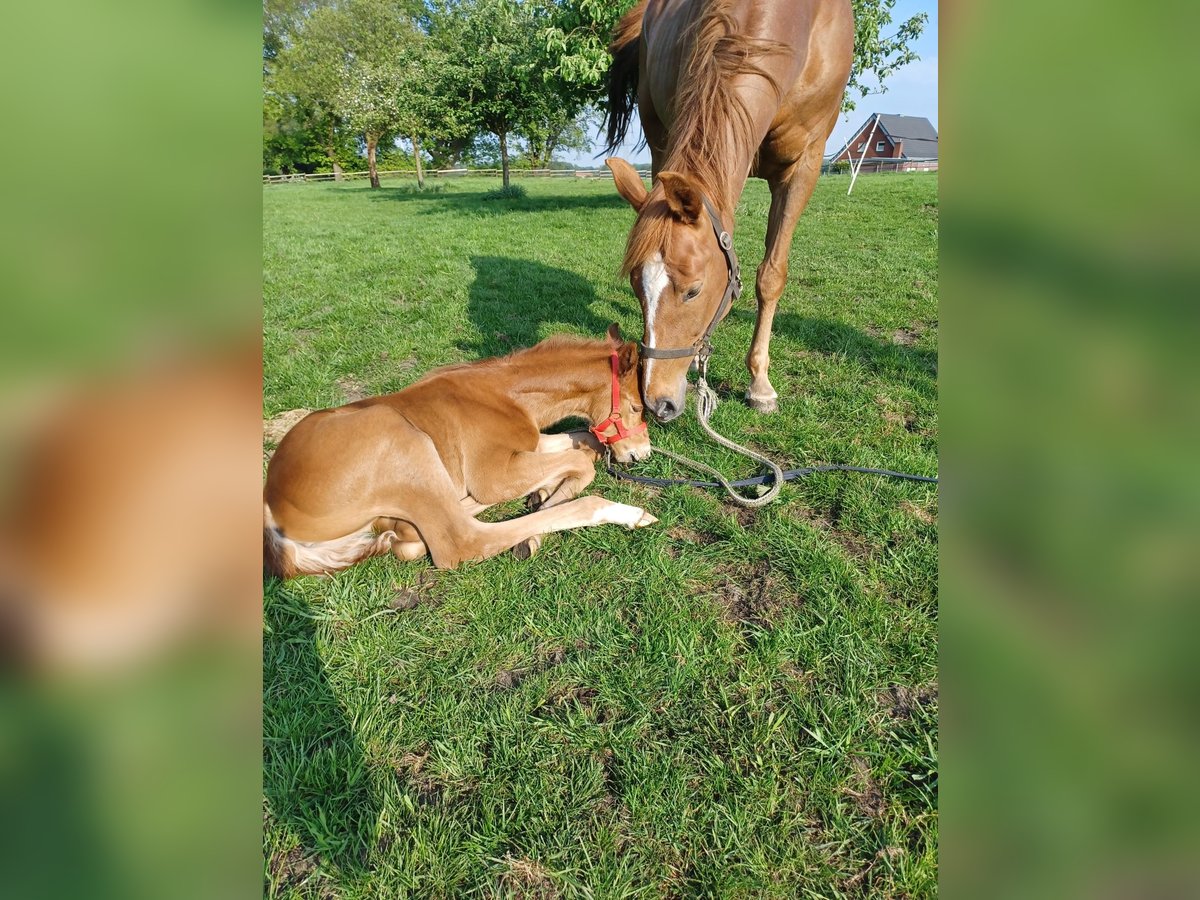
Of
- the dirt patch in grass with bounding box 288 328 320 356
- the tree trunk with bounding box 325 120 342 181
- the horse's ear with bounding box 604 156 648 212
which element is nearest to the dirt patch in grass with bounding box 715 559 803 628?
the horse's ear with bounding box 604 156 648 212

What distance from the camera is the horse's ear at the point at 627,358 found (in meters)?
4.02

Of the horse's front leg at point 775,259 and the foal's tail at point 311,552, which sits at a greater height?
the horse's front leg at point 775,259

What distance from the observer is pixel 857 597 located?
2.86 m

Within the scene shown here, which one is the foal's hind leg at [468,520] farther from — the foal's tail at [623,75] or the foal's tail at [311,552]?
the foal's tail at [623,75]

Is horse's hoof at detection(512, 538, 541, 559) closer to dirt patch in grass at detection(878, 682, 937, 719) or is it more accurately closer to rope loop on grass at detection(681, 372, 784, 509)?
rope loop on grass at detection(681, 372, 784, 509)

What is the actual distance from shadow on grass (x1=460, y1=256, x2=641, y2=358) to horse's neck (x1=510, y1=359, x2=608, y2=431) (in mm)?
1671

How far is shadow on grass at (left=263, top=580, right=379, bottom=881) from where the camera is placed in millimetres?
2025

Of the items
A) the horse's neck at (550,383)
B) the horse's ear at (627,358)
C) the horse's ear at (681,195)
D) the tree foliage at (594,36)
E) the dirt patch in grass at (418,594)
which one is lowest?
the dirt patch in grass at (418,594)

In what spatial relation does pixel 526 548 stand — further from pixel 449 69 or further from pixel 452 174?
pixel 452 174

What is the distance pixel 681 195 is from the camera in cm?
355

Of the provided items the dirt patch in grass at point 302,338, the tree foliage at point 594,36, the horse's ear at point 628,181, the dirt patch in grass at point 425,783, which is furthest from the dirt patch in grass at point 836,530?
the tree foliage at point 594,36

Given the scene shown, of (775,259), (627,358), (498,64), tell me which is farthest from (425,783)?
(498,64)
